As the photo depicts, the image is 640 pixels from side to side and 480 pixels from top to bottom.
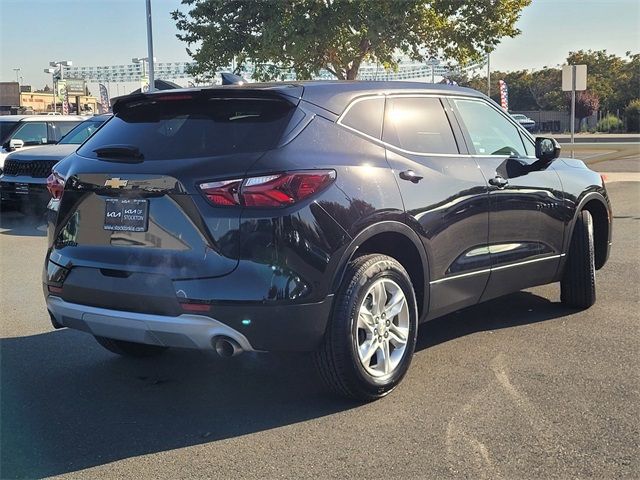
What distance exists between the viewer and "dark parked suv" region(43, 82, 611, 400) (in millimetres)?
3318

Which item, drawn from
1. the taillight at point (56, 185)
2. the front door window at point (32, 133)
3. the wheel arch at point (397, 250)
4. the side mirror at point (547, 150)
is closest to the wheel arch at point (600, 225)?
the side mirror at point (547, 150)

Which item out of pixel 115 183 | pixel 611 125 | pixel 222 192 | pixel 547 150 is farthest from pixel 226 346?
pixel 611 125

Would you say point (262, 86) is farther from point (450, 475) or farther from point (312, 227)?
point (450, 475)

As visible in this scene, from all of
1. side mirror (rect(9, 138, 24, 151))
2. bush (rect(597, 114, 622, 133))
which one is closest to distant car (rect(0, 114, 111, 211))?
side mirror (rect(9, 138, 24, 151))

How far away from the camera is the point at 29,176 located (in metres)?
11.4

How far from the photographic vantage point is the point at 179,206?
11.2 ft

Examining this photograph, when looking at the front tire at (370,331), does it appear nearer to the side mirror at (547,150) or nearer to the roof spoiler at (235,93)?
the roof spoiler at (235,93)

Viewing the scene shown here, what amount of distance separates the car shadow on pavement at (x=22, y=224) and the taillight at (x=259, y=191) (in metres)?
8.28

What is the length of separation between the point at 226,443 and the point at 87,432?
2.53ft

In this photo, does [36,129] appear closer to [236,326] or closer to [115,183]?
Answer: [115,183]

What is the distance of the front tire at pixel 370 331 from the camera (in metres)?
3.55

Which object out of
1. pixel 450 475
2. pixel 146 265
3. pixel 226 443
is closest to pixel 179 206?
pixel 146 265

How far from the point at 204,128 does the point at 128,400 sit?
5.50ft

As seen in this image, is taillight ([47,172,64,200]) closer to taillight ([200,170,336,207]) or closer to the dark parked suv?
the dark parked suv
